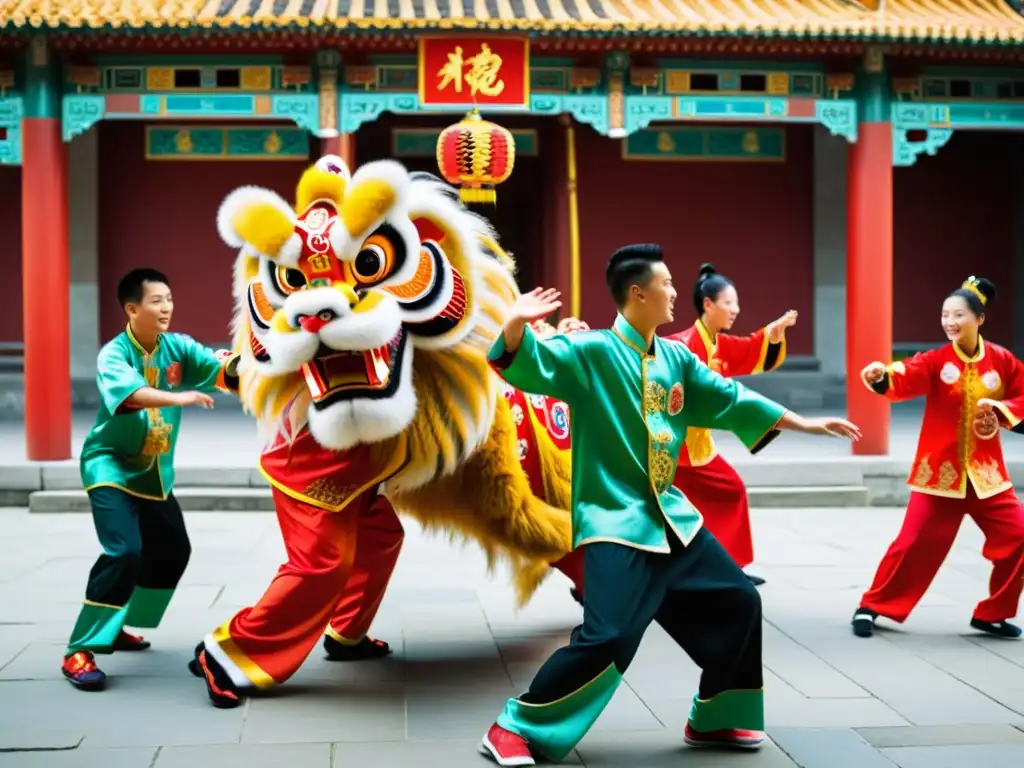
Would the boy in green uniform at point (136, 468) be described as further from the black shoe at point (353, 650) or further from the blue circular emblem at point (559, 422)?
the blue circular emblem at point (559, 422)

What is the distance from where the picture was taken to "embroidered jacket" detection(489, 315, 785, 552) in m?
3.70

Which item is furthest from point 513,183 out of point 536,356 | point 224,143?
point 536,356

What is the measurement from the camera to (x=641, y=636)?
3664 mm

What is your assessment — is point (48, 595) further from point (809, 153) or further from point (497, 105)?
point (809, 153)

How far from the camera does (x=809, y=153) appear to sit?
1334cm

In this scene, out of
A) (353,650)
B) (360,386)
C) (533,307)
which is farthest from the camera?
(353,650)

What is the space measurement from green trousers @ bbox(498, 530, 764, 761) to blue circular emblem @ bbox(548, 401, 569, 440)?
118 centimetres

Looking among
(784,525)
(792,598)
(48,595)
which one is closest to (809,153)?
(784,525)

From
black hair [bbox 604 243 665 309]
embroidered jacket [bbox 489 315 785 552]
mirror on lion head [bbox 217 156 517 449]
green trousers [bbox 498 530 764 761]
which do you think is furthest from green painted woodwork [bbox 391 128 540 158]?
green trousers [bbox 498 530 764 761]

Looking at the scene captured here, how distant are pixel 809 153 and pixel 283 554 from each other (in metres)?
8.17

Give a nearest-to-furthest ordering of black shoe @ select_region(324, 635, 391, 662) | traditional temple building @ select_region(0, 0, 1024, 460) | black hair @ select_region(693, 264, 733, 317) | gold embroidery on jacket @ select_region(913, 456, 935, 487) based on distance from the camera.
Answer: black shoe @ select_region(324, 635, 391, 662) < gold embroidery on jacket @ select_region(913, 456, 935, 487) < black hair @ select_region(693, 264, 733, 317) < traditional temple building @ select_region(0, 0, 1024, 460)

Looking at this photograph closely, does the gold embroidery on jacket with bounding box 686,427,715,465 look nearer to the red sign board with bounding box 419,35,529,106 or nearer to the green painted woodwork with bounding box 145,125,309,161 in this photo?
the red sign board with bounding box 419,35,529,106

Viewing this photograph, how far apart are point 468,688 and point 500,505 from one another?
2.08 ft

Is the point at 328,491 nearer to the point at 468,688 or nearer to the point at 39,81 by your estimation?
the point at 468,688
